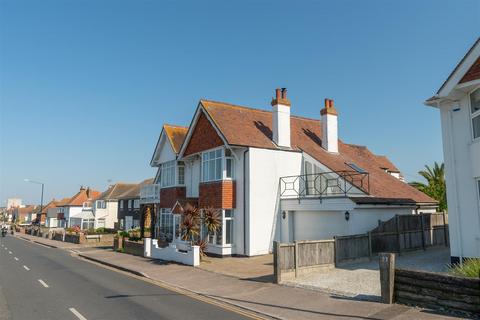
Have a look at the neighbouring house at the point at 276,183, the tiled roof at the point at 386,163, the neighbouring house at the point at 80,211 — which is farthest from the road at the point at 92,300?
the neighbouring house at the point at 80,211

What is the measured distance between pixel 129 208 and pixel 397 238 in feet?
159

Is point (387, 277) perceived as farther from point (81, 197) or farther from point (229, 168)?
point (81, 197)

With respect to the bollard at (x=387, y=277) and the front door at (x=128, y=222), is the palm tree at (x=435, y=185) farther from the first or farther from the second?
the front door at (x=128, y=222)

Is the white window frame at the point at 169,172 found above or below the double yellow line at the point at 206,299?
above

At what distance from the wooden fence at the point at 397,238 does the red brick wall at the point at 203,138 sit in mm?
9863

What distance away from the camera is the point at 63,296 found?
1252cm

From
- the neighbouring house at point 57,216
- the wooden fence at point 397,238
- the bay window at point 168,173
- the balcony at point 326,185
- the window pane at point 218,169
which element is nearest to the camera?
the wooden fence at point 397,238

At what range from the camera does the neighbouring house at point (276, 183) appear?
21234mm

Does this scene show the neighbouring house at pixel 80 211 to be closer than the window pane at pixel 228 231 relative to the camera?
No

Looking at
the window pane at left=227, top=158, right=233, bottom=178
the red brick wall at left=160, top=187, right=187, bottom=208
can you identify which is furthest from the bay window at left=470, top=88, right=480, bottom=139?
the red brick wall at left=160, top=187, right=187, bottom=208

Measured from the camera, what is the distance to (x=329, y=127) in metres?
27.2

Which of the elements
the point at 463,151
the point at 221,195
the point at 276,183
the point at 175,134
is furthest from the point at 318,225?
the point at 175,134

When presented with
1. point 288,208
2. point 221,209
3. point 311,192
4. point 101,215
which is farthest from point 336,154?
point 101,215

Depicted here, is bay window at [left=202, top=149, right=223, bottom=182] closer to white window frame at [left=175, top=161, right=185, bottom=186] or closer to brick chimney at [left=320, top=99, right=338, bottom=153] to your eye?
white window frame at [left=175, top=161, right=185, bottom=186]
